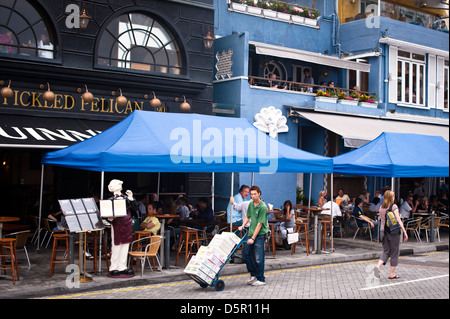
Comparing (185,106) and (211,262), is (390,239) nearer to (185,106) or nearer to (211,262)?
(211,262)

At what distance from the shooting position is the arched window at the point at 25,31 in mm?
14188

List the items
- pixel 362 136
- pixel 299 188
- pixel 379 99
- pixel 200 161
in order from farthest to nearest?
pixel 379 99, pixel 299 188, pixel 362 136, pixel 200 161

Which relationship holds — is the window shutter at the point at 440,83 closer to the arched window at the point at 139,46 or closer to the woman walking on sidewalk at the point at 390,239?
the arched window at the point at 139,46

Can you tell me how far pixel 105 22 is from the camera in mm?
15703

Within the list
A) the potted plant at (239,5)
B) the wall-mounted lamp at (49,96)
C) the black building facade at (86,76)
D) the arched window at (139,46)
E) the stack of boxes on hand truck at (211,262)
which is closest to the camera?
the stack of boxes on hand truck at (211,262)

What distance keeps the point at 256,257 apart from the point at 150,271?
7.67ft

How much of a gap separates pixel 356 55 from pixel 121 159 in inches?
607

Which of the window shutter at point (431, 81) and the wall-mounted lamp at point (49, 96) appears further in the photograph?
the window shutter at point (431, 81)

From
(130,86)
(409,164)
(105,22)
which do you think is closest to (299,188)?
(409,164)

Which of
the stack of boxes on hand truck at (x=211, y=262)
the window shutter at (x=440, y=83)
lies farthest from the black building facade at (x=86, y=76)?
the window shutter at (x=440, y=83)

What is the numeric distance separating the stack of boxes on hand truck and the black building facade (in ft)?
17.7

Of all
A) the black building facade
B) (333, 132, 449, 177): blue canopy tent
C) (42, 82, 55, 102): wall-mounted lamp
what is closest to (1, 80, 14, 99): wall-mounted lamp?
the black building facade

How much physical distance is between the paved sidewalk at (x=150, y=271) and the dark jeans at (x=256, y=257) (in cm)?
142
